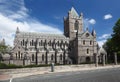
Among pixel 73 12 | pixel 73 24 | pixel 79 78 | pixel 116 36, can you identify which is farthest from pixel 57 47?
pixel 79 78

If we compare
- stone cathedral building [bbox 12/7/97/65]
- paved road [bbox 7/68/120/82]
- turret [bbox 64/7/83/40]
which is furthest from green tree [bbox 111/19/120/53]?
paved road [bbox 7/68/120/82]

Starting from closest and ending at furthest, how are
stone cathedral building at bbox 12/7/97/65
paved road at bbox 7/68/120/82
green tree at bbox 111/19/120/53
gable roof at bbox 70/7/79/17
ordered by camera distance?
paved road at bbox 7/68/120/82
green tree at bbox 111/19/120/53
stone cathedral building at bbox 12/7/97/65
gable roof at bbox 70/7/79/17

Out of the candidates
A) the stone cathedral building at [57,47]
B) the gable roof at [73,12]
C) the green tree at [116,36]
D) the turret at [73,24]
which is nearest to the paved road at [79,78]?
the green tree at [116,36]

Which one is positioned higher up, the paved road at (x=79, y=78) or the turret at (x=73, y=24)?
the turret at (x=73, y=24)

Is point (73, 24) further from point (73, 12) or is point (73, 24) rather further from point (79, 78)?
point (79, 78)

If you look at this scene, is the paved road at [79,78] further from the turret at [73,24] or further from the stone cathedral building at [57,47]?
the turret at [73,24]

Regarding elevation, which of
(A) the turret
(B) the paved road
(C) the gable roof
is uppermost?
(C) the gable roof

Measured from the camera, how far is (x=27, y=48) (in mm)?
73000

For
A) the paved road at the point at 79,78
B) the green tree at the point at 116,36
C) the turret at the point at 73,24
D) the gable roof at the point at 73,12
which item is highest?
the gable roof at the point at 73,12

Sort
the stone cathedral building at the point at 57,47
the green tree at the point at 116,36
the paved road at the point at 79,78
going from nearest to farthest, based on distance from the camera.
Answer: the paved road at the point at 79,78
the green tree at the point at 116,36
the stone cathedral building at the point at 57,47

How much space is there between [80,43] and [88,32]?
511 cm

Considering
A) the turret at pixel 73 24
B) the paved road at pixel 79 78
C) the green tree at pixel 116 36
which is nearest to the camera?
the paved road at pixel 79 78

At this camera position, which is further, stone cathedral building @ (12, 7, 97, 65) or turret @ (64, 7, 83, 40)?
turret @ (64, 7, 83, 40)

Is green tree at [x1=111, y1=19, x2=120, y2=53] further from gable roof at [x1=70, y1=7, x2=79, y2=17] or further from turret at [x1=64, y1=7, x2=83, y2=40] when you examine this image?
gable roof at [x1=70, y1=7, x2=79, y2=17]
